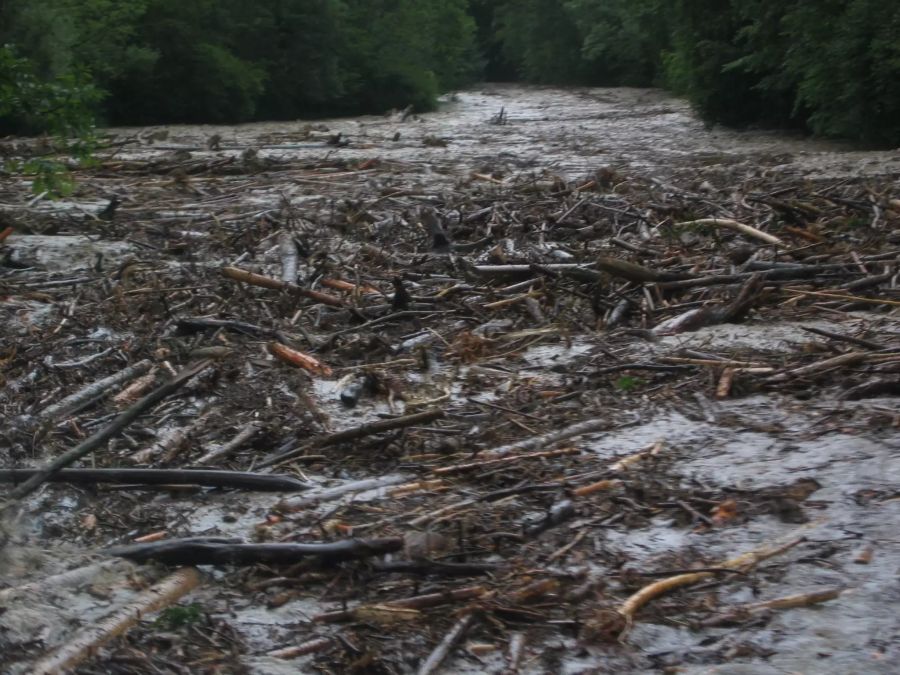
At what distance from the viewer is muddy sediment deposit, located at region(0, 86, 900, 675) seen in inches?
181

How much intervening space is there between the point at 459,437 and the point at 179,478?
1.56 metres

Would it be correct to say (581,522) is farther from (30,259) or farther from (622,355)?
(30,259)

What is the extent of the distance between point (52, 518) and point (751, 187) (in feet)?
34.0

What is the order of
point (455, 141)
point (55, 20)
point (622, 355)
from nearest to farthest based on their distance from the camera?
point (622, 355), point (55, 20), point (455, 141)

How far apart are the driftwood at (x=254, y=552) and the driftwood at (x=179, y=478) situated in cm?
84

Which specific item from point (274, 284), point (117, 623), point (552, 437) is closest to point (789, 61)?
point (274, 284)

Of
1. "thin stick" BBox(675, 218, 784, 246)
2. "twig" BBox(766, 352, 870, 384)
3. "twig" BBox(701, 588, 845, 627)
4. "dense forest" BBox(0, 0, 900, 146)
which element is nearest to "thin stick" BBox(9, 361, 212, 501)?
"twig" BBox(701, 588, 845, 627)

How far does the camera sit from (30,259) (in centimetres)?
1194

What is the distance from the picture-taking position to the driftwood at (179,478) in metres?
6.02

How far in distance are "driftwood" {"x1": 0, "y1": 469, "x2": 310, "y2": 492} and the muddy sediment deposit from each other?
13mm

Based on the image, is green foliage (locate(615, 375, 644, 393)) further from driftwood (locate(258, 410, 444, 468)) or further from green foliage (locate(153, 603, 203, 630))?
green foliage (locate(153, 603, 203, 630))

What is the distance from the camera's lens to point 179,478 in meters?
6.05

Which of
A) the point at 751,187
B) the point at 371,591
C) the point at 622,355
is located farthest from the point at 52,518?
the point at 751,187

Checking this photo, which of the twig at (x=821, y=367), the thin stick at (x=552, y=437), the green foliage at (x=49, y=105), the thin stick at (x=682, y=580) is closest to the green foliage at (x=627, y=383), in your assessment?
the thin stick at (x=552, y=437)
